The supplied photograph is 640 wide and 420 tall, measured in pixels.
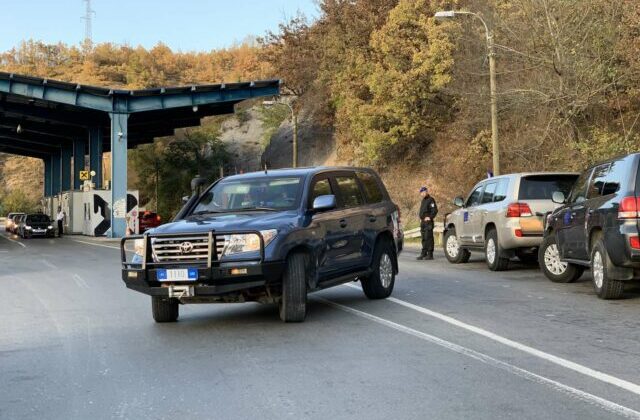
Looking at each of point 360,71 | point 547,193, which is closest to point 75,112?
point 360,71

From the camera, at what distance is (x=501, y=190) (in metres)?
14.6

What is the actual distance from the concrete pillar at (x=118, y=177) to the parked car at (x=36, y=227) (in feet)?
24.9

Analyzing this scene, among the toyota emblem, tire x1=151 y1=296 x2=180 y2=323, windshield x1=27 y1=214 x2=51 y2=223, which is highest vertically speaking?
the toyota emblem

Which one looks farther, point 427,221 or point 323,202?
point 427,221

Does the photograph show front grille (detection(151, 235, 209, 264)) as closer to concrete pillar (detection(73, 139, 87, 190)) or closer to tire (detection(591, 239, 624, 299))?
tire (detection(591, 239, 624, 299))

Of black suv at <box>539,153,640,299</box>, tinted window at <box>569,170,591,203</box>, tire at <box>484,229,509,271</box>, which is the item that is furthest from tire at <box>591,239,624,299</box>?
tire at <box>484,229,509,271</box>

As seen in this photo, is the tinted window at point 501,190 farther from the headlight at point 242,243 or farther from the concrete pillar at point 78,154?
the concrete pillar at point 78,154

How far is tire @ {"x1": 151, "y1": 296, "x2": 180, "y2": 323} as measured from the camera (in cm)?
879

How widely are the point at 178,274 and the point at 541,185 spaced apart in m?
8.71

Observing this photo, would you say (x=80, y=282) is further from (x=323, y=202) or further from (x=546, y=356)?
(x=546, y=356)

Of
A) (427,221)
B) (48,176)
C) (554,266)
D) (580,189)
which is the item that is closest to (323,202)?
(580,189)

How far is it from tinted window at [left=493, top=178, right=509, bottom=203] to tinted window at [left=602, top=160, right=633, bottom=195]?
13.7 ft

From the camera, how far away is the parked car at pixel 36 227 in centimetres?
4284

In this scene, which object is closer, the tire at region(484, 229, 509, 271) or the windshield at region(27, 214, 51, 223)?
the tire at region(484, 229, 509, 271)
